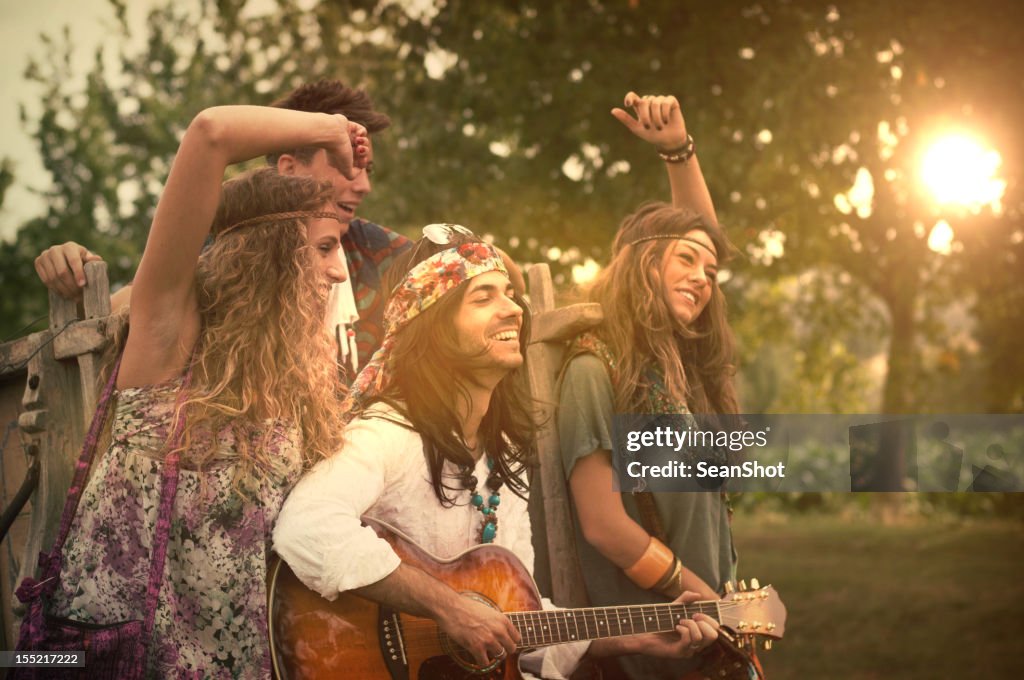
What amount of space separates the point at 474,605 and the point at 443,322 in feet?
2.18

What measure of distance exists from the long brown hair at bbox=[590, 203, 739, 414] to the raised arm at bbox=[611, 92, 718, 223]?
121 mm

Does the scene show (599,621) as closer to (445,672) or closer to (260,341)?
(445,672)

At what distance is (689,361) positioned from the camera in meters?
3.14

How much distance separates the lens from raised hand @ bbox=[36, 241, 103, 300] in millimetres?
2547

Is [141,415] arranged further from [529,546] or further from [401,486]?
[529,546]

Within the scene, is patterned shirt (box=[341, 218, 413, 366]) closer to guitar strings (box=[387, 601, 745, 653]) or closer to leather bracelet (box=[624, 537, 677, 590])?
guitar strings (box=[387, 601, 745, 653])

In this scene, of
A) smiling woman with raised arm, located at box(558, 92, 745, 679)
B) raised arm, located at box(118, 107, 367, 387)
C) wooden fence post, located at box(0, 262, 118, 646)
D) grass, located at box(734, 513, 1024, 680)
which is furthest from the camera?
grass, located at box(734, 513, 1024, 680)

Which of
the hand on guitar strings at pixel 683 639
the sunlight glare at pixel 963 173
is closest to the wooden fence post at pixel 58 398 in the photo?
the hand on guitar strings at pixel 683 639

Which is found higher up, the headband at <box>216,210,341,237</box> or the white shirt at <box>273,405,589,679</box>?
the headband at <box>216,210,341,237</box>

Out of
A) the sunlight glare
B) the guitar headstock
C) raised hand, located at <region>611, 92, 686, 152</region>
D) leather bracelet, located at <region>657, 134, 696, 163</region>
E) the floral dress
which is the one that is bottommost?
the guitar headstock

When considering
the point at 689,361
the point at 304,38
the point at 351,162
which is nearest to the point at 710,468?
the point at 689,361

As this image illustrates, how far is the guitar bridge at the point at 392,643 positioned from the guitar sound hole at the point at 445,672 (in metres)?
0.05

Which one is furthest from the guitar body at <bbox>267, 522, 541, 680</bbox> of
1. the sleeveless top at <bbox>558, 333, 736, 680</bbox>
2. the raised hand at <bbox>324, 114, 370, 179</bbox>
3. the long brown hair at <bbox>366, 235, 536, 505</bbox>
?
the raised hand at <bbox>324, 114, 370, 179</bbox>

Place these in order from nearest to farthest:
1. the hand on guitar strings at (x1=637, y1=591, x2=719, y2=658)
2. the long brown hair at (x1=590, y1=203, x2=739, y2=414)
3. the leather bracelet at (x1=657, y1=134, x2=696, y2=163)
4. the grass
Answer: the hand on guitar strings at (x1=637, y1=591, x2=719, y2=658) < the long brown hair at (x1=590, y1=203, x2=739, y2=414) < the leather bracelet at (x1=657, y1=134, x2=696, y2=163) < the grass
